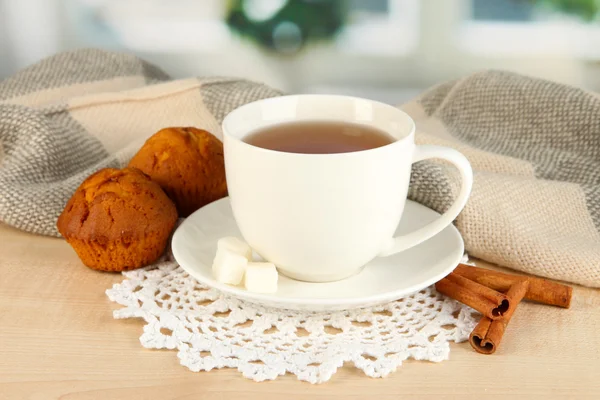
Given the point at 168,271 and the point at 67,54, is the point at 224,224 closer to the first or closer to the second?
the point at 168,271

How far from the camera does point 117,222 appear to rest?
0.72 metres

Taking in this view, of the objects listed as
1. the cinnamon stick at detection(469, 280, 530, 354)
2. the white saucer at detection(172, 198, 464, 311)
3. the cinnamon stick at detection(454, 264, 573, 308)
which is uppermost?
the white saucer at detection(172, 198, 464, 311)

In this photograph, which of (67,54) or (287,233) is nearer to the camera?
(287,233)

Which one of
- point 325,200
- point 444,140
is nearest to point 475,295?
point 325,200

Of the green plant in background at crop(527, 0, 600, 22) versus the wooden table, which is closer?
the wooden table

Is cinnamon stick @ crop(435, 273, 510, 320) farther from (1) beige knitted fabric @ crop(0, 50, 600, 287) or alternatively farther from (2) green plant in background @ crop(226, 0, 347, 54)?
(2) green plant in background @ crop(226, 0, 347, 54)

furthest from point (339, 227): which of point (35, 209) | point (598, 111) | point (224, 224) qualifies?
point (598, 111)

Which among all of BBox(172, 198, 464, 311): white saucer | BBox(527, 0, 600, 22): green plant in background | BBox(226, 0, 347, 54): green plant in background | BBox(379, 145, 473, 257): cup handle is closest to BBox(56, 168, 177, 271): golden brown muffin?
BBox(172, 198, 464, 311): white saucer

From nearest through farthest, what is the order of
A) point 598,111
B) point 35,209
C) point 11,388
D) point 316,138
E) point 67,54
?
point 11,388
point 316,138
point 35,209
point 598,111
point 67,54

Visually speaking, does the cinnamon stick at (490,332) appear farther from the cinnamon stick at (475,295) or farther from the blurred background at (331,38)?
the blurred background at (331,38)

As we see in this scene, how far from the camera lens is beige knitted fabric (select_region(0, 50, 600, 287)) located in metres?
0.77

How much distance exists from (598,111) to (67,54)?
2.34 feet

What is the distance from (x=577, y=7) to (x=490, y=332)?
69cm

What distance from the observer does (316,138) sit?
0.71 m
